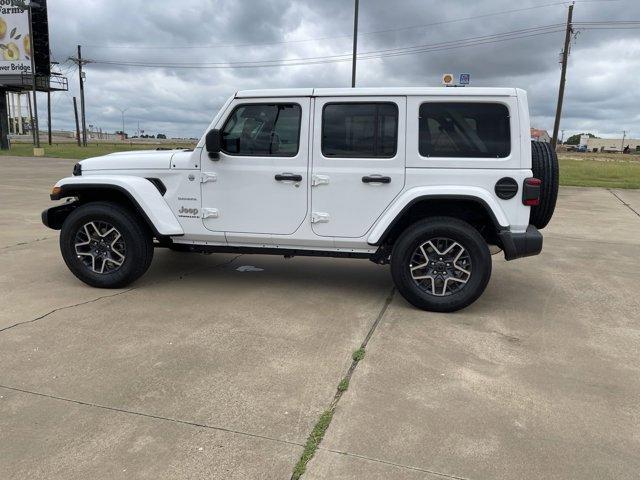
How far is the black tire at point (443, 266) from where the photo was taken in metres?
4.27

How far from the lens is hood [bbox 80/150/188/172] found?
15.6 feet

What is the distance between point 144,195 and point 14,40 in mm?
39866

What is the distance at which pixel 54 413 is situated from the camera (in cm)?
273

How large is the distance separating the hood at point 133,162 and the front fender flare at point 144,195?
0.11 meters

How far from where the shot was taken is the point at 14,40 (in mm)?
36031

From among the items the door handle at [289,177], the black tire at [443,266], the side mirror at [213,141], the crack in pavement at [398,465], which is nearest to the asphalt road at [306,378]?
the crack in pavement at [398,465]

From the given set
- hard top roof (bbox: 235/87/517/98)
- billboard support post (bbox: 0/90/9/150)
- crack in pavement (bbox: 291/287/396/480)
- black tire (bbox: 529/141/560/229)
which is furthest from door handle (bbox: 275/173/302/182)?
billboard support post (bbox: 0/90/9/150)

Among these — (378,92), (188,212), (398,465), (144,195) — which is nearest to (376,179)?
(378,92)

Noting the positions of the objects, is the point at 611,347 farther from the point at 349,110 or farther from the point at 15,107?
the point at 15,107

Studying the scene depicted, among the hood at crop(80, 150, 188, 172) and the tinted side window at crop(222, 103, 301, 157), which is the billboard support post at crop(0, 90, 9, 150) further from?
the tinted side window at crop(222, 103, 301, 157)

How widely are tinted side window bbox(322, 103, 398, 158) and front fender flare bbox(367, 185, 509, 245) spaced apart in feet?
1.37

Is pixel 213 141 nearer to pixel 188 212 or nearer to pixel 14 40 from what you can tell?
pixel 188 212

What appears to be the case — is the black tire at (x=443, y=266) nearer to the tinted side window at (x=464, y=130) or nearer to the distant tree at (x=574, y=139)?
the tinted side window at (x=464, y=130)

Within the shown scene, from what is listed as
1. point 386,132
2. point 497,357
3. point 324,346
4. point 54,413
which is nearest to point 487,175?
point 386,132
